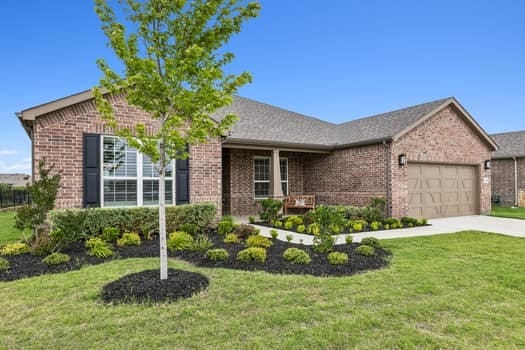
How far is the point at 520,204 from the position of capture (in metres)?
18.7

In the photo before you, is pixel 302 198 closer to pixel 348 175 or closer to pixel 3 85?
pixel 348 175

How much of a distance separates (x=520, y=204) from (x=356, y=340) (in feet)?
71.9

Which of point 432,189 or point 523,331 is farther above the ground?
point 432,189

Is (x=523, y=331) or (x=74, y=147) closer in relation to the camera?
(x=523, y=331)

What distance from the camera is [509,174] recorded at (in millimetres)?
19453

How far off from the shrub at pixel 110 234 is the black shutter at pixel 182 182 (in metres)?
2.04

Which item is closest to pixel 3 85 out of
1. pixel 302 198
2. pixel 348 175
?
pixel 302 198

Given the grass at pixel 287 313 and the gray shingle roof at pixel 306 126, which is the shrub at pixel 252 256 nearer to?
the grass at pixel 287 313

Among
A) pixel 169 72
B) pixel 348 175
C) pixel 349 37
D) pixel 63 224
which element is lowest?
pixel 63 224

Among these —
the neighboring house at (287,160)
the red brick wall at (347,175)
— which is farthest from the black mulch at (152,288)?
the red brick wall at (347,175)

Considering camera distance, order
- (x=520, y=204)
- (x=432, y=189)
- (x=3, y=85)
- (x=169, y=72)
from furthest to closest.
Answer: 1. (x=520, y=204)
2. (x=3, y=85)
3. (x=432, y=189)
4. (x=169, y=72)

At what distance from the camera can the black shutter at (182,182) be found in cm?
901

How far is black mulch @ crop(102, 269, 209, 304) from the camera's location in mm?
3770

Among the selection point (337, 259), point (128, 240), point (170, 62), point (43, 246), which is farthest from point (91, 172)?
point (337, 259)
